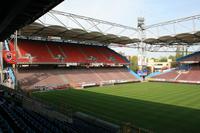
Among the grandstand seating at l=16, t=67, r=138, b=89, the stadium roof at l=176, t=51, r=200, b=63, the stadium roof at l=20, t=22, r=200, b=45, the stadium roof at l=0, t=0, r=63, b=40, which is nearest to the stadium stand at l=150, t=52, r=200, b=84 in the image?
the stadium roof at l=176, t=51, r=200, b=63

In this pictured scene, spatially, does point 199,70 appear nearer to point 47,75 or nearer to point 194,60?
point 194,60

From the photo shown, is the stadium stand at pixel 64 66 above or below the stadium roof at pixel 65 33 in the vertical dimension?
below

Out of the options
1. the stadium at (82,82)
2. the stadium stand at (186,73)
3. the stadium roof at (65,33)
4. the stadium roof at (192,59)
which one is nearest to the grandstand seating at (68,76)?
the stadium at (82,82)

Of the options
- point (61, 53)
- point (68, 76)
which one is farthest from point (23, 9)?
point (61, 53)

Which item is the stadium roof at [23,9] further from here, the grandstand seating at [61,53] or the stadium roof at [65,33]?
the grandstand seating at [61,53]

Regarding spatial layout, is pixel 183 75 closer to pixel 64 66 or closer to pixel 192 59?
pixel 192 59

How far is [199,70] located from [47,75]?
36.3m

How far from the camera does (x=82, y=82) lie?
43188 millimetres

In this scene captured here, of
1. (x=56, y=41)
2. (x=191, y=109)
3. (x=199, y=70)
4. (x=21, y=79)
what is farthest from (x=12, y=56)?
(x=199, y=70)

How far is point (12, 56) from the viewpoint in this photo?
3188cm

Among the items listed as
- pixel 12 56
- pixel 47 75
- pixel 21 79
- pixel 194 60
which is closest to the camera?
pixel 12 56

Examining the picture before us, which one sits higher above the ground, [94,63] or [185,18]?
[185,18]

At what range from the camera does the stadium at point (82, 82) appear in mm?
11977

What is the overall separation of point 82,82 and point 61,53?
29.4ft
